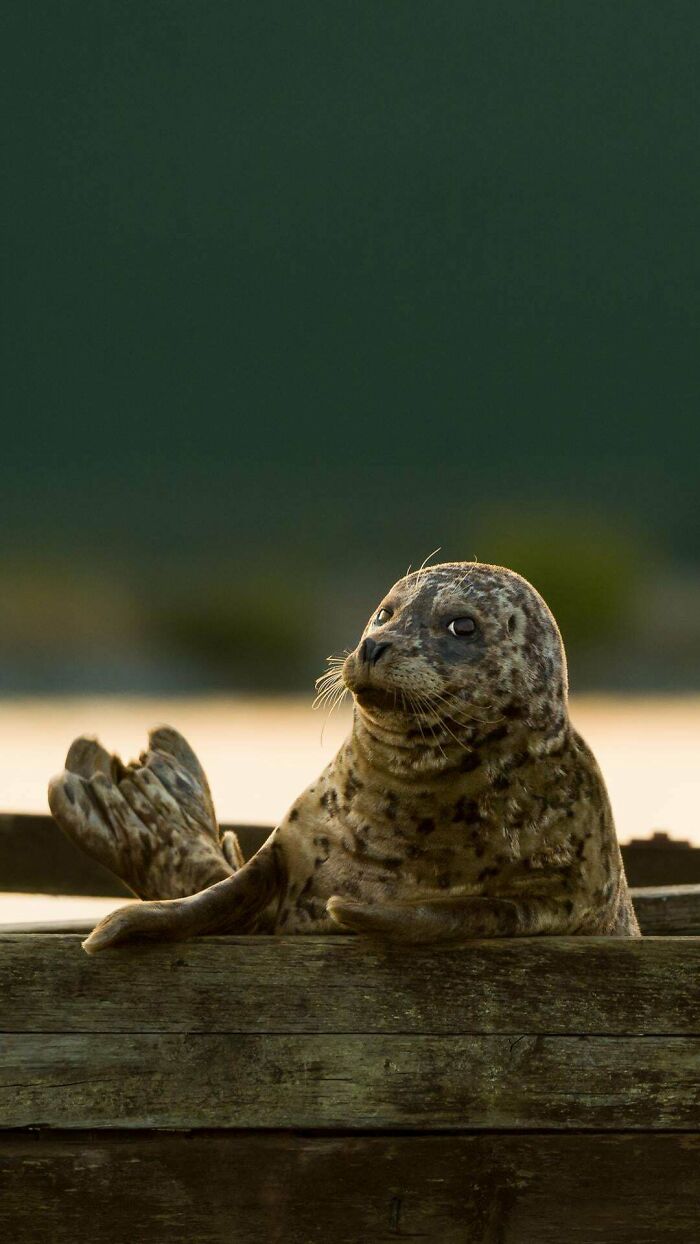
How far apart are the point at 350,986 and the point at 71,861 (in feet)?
6.39

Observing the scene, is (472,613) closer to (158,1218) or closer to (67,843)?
(158,1218)

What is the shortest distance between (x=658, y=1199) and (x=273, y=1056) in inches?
24.3

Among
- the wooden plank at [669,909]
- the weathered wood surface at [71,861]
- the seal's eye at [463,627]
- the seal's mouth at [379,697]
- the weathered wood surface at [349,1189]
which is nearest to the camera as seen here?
the weathered wood surface at [349,1189]

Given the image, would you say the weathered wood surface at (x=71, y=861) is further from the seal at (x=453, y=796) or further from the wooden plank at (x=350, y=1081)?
the wooden plank at (x=350, y=1081)

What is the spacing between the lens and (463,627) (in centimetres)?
305

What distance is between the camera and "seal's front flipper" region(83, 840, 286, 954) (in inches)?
104

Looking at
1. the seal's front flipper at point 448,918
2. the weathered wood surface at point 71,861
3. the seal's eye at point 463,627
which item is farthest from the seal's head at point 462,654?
the weathered wood surface at point 71,861

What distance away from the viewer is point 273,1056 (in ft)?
8.59

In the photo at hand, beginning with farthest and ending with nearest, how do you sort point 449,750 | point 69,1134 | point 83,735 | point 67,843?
point 67,843
point 83,735
point 449,750
point 69,1134

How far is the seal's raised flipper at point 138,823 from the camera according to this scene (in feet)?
12.2

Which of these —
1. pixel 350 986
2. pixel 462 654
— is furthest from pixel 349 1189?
pixel 462 654

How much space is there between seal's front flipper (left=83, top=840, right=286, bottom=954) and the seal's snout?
17.7 inches

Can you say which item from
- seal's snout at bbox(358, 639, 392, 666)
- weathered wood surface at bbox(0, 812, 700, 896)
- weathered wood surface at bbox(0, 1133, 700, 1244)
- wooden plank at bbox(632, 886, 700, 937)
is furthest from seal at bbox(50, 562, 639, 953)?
weathered wood surface at bbox(0, 812, 700, 896)

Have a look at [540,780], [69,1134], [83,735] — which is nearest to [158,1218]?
[69,1134]
